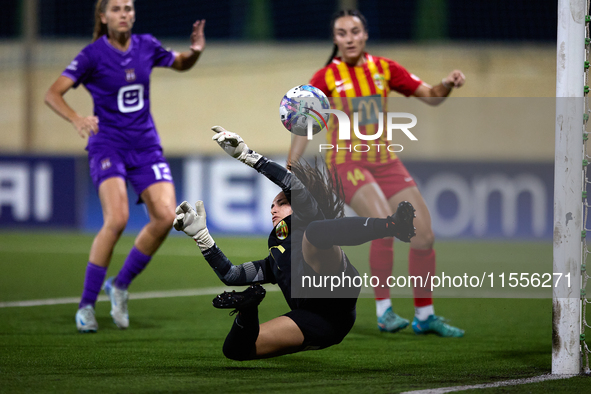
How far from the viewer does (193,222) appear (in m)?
3.42

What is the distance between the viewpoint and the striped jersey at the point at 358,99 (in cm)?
506

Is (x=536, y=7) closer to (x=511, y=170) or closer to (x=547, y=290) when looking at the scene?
(x=511, y=170)

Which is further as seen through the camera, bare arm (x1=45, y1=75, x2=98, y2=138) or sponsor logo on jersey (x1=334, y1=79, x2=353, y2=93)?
sponsor logo on jersey (x1=334, y1=79, x2=353, y2=93)

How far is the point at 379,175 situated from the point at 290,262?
5.46 ft

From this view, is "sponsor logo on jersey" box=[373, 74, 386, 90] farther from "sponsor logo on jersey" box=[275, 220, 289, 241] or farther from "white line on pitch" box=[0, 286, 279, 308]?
"white line on pitch" box=[0, 286, 279, 308]

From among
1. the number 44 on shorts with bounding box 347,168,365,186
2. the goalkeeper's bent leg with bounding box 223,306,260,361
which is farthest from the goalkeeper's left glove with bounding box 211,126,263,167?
the number 44 on shorts with bounding box 347,168,365,186

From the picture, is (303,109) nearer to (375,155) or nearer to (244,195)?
(375,155)

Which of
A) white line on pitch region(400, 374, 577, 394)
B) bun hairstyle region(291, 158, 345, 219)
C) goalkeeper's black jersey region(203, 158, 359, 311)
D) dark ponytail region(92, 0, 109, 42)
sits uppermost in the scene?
dark ponytail region(92, 0, 109, 42)

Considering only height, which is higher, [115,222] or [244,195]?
[244,195]

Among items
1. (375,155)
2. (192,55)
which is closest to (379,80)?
(375,155)

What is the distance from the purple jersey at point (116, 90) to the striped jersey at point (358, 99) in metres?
1.20

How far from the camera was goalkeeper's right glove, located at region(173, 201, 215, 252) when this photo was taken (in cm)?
339

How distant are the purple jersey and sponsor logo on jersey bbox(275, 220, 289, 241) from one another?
184 cm

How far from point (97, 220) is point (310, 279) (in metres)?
9.83
